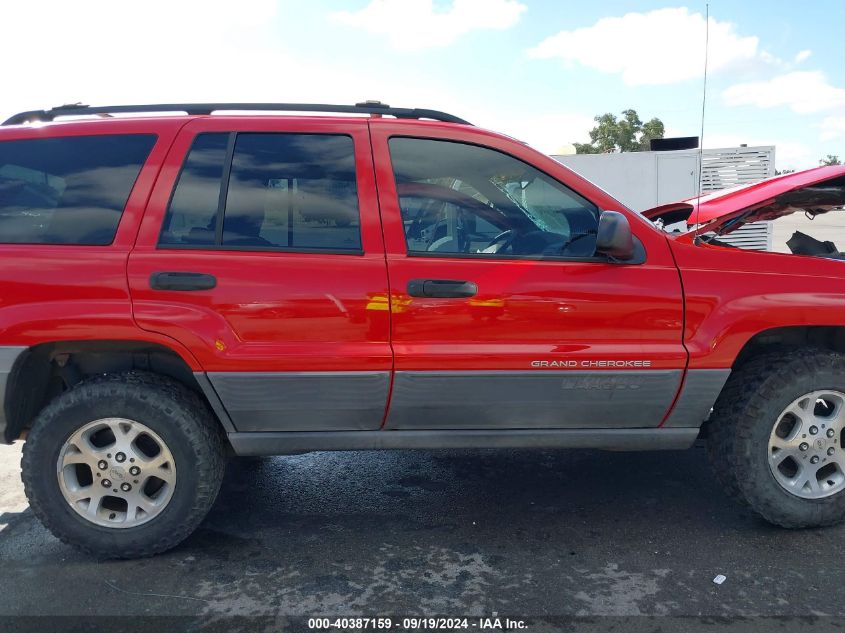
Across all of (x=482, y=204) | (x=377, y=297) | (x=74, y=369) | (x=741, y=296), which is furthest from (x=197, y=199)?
(x=741, y=296)

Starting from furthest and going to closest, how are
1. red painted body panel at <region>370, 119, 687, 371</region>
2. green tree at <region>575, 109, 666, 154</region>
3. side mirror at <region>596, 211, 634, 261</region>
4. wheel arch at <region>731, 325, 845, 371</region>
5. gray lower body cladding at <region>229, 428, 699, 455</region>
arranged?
green tree at <region>575, 109, 666, 154</region>
wheel arch at <region>731, 325, 845, 371</region>
gray lower body cladding at <region>229, 428, 699, 455</region>
red painted body panel at <region>370, 119, 687, 371</region>
side mirror at <region>596, 211, 634, 261</region>

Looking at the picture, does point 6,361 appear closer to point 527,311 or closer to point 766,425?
point 527,311

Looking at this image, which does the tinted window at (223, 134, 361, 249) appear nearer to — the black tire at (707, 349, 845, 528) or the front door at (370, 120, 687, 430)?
the front door at (370, 120, 687, 430)

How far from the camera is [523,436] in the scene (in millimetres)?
3023

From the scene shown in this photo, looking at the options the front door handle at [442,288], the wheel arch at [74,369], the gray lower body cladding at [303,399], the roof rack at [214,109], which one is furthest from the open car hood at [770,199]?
the wheel arch at [74,369]

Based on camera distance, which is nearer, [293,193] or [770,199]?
[293,193]

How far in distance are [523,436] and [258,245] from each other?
147cm

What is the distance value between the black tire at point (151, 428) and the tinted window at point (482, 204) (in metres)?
1.32

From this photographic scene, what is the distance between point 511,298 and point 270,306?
1.04m

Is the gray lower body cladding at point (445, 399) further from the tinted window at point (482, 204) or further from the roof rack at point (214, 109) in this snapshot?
the roof rack at point (214, 109)

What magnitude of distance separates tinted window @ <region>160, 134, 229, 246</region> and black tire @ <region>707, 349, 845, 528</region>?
2545 mm

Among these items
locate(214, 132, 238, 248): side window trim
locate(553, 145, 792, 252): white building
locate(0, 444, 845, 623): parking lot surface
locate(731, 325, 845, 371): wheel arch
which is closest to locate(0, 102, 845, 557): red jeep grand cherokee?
locate(214, 132, 238, 248): side window trim

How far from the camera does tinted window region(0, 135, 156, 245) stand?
289cm

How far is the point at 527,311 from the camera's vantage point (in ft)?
9.46
